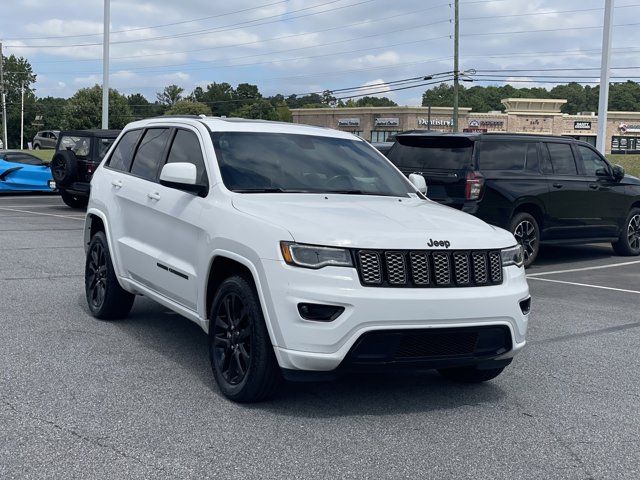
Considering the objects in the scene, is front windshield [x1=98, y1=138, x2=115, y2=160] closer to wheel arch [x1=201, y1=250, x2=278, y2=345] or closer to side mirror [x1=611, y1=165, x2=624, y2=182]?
side mirror [x1=611, y1=165, x2=624, y2=182]

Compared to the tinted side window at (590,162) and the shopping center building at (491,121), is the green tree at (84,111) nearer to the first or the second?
the shopping center building at (491,121)

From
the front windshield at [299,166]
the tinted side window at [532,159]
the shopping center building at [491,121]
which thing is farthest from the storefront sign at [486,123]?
the front windshield at [299,166]

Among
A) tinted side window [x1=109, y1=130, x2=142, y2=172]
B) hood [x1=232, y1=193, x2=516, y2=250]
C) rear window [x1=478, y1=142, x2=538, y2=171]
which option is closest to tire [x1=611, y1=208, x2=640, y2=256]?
rear window [x1=478, y1=142, x2=538, y2=171]

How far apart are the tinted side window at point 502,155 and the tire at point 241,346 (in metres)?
7.04

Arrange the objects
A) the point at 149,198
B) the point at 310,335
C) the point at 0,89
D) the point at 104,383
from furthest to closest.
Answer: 1. the point at 0,89
2. the point at 149,198
3. the point at 104,383
4. the point at 310,335

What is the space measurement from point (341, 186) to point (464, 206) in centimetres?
565

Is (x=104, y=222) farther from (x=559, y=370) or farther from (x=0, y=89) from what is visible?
(x=0, y=89)

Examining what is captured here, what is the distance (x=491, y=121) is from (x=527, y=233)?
78.3m

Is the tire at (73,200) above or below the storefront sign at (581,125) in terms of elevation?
below

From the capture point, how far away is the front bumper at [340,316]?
4.57 meters

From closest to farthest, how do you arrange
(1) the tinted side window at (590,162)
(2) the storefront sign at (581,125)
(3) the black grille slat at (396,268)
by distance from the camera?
(3) the black grille slat at (396,268)
(1) the tinted side window at (590,162)
(2) the storefront sign at (581,125)

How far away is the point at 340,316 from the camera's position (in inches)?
180

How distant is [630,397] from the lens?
554 cm

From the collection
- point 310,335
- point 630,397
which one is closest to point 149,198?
point 310,335
